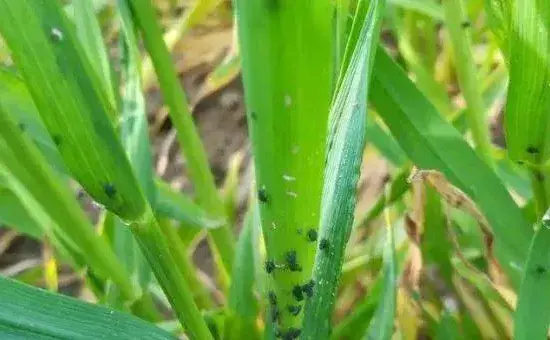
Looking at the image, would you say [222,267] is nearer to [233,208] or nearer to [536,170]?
[233,208]

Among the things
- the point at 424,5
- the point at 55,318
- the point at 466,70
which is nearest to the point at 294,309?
the point at 55,318

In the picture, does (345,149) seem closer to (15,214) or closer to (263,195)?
(263,195)

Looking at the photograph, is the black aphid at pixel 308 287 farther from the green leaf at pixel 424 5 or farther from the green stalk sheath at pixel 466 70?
the green leaf at pixel 424 5

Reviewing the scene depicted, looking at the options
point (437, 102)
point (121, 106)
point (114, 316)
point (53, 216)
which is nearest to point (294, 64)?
point (114, 316)

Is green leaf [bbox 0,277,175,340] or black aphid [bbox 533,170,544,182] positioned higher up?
black aphid [bbox 533,170,544,182]

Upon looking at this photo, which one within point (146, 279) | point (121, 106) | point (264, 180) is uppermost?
point (264, 180)

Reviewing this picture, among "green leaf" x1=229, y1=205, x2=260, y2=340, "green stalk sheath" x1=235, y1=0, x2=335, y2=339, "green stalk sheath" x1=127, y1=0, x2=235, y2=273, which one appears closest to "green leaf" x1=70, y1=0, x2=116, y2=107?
"green stalk sheath" x1=127, y1=0, x2=235, y2=273

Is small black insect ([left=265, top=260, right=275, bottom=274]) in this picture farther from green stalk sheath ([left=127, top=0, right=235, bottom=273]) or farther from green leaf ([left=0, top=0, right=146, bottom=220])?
green stalk sheath ([left=127, top=0, right=235, bottom=273])
